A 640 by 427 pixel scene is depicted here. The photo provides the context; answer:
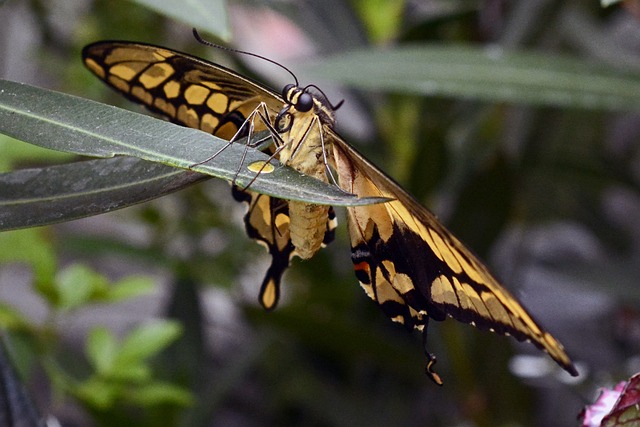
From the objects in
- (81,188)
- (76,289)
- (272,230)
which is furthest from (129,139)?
(76,289)

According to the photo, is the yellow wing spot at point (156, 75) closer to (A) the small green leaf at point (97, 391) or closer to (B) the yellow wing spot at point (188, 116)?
(B) the yellow wing spot at point (188, 116)

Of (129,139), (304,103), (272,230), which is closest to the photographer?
(129,139)

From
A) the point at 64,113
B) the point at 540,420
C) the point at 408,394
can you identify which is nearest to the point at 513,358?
the point at 408,394

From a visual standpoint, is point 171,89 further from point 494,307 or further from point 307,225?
point 494,307

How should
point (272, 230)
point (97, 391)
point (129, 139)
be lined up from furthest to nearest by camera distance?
point (97, 391) < point (272, 230) < point (129, 139)

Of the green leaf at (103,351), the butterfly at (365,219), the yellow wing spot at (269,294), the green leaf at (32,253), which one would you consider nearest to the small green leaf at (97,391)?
the green leaf at (103,351)

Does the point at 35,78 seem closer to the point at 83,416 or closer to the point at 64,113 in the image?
the point at 83,416
